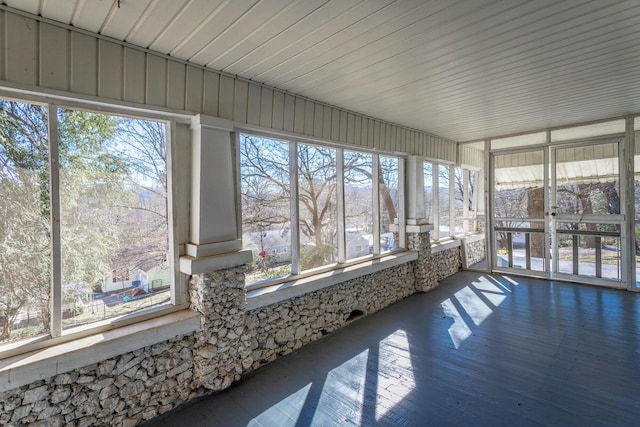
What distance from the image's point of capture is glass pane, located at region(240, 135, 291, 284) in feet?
10.1

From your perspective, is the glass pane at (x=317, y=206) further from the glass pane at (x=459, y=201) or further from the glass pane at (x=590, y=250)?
the glass pane at (x=590, y=250)

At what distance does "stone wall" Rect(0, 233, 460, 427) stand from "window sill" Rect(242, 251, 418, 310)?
104 millimetres

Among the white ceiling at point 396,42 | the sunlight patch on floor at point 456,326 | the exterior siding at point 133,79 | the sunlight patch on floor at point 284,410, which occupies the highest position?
the white ceiling at point 396,42

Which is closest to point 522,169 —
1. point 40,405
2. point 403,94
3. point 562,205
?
point 562,205

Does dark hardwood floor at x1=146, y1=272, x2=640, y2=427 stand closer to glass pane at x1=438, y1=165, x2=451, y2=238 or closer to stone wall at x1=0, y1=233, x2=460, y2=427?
stone wall at x1=0, y1=233, x2=460, y2=427

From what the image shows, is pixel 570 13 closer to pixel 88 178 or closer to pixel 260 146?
pixel 260 146

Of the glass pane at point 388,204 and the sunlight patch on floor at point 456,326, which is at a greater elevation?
the glass pane at point 388,204

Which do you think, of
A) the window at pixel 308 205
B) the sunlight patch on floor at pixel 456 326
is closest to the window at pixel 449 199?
the window at pixel 308 205

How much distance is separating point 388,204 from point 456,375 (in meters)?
2.82

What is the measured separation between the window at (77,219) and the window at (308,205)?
87 cm

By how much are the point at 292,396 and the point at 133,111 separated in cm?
269

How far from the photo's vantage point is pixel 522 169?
5.96 metres

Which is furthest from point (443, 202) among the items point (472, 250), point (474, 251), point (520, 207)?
point (474, 251)

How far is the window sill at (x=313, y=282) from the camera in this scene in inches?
117
